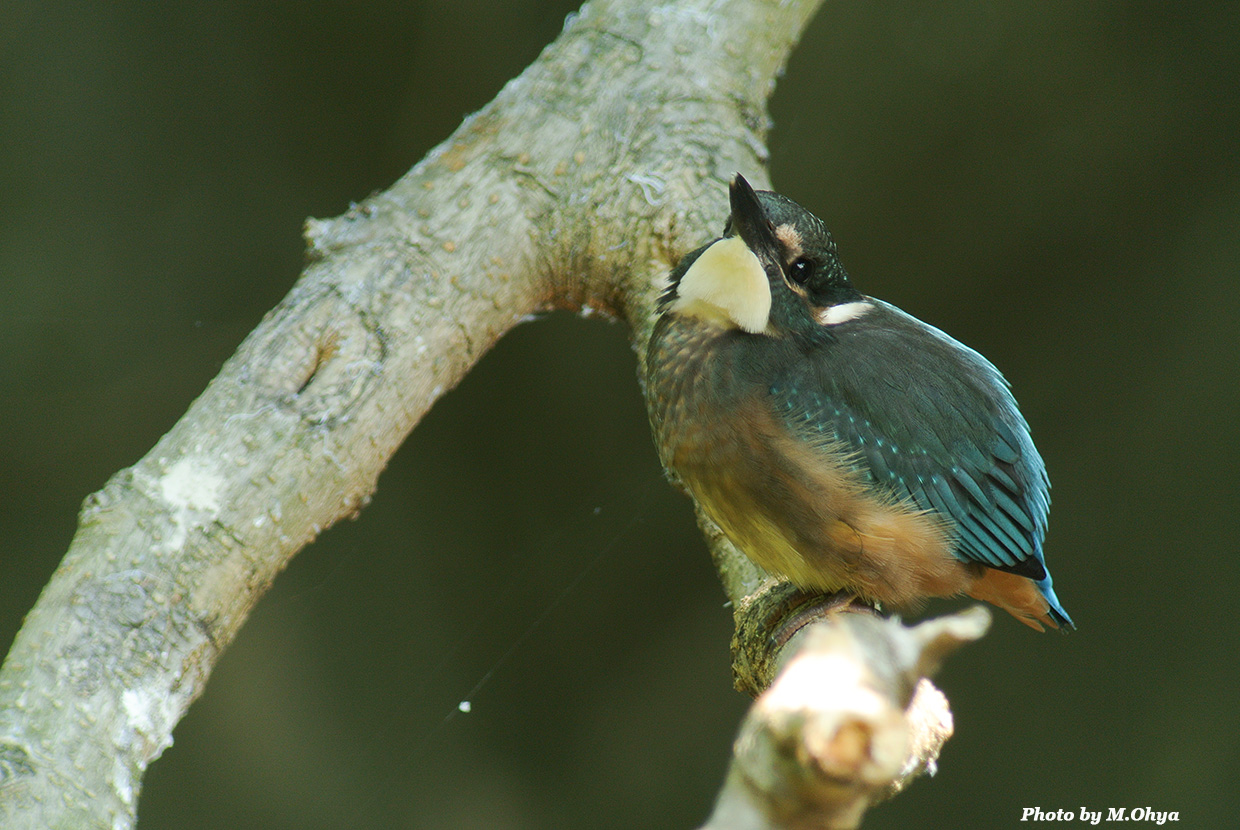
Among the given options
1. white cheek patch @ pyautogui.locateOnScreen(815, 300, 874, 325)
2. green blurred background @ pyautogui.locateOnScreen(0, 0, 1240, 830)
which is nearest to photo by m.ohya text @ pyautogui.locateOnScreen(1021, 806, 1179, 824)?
green blurred background @ pyautogui.locateOnScreen(0, 0, 1240, 830)

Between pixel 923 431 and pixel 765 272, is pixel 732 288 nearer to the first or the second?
pixel 765 272

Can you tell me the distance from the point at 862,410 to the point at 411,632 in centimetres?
175

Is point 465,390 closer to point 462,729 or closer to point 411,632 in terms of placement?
point 411,632

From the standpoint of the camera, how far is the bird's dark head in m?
1.26

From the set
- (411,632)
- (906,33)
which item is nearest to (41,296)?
(411,632)

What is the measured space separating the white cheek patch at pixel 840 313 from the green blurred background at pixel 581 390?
47.4 inches

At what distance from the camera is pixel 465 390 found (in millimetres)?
2631

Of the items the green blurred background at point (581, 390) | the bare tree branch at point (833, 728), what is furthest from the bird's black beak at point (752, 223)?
the green blurred background at point (581, 390)

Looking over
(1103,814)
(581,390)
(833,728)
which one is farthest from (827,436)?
(1103,814)

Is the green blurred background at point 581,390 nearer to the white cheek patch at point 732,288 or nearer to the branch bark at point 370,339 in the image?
the branch bark at point 370,339

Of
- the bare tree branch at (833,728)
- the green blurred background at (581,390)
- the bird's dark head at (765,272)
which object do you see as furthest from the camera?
the green blurred background at (581,390)

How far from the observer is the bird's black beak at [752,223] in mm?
1218

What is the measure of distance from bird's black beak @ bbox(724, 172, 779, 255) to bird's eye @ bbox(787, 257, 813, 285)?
0.04 meters

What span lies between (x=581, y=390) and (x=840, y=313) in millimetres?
1355
